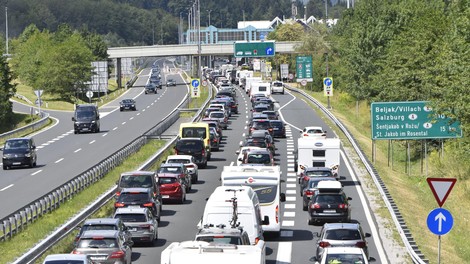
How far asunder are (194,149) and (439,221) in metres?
34.7

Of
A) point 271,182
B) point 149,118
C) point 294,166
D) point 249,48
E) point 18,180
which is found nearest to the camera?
point 271,182

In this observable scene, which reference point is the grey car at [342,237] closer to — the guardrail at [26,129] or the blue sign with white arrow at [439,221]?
the blue sign with white arrow at [439,221]

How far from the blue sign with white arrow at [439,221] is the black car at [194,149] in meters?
34.2

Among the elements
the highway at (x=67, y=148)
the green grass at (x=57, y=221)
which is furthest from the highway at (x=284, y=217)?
the highway at (x=67, y=148)

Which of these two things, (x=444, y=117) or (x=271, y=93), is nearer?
(x=444, y=117)

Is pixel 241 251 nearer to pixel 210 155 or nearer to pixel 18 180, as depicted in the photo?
pixel 18 180

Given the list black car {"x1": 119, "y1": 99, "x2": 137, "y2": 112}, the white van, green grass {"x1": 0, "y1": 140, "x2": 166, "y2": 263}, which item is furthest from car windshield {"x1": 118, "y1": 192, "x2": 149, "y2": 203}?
black car {"x1": 119, "y1": 99, "x2": 137, "y2": 112}

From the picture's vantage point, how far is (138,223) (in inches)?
1366

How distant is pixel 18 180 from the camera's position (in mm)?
56188

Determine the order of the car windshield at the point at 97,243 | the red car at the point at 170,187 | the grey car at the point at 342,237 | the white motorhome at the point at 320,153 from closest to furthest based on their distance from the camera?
the car windshield at the point at 97,243
the grey car at the point at 342,237
the red car at the point at 170,187
the white motorhome at the point at 320,153

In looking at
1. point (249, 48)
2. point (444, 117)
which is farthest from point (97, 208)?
point (249, 48)

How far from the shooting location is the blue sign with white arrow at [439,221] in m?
25.1

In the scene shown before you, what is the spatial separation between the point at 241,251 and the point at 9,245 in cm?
1449

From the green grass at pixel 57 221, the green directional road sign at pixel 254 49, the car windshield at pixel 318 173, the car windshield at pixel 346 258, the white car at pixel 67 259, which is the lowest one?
the green grass at pixel 57 221
